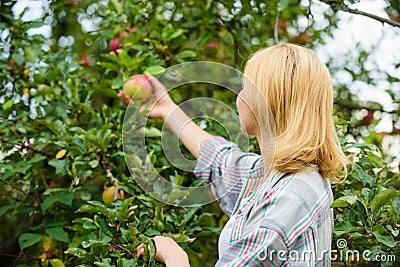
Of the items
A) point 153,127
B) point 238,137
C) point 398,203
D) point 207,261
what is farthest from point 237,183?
point 207,261

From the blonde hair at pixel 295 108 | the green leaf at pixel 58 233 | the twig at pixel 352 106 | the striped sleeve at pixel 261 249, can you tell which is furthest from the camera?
the twig at pixel 352 106

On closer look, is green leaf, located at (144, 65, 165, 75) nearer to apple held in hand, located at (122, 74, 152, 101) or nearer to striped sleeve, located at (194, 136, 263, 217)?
apple held in hand, located at (122, 74, 152, 101)

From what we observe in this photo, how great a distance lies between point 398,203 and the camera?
→ 1235 millimetres

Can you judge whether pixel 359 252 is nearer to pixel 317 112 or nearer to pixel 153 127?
pixel 317 112

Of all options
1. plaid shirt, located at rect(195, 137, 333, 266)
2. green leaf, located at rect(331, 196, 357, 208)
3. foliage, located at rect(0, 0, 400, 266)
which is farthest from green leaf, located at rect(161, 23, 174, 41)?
green leaf, located at rect(331, 196, 357, 208)

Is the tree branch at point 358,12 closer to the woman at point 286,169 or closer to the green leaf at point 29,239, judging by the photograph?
the woman at point 286,169

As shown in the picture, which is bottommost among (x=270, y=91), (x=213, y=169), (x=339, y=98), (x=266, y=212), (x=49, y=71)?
(x=339, y=98)

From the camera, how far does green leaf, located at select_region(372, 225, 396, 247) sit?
3.90 feet

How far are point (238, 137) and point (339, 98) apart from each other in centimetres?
66

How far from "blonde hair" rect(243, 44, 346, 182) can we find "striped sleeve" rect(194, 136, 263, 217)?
29 cm

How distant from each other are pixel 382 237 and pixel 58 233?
0.94m

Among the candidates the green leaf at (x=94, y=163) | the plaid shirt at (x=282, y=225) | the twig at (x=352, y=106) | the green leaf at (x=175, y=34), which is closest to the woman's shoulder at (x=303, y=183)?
the plaid shirt at (x=282, y=225)

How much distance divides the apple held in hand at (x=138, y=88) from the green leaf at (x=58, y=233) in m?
0.46

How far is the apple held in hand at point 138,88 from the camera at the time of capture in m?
1.66
